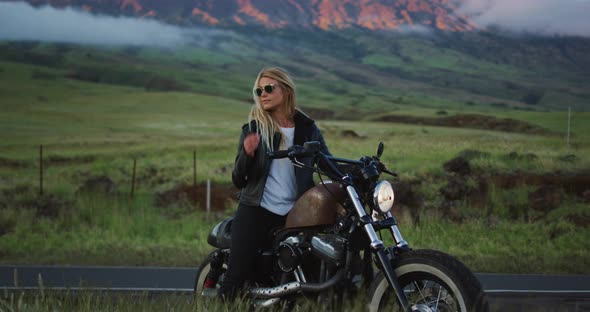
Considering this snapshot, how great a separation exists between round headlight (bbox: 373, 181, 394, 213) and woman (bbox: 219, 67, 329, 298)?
0.72m

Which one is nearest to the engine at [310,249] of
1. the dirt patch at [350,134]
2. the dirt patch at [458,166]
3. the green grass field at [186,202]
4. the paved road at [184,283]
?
the paved road at [184,283]

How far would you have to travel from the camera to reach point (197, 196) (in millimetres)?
17578

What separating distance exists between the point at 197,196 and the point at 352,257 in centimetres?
1339

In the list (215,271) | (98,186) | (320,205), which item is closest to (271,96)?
(320,205)

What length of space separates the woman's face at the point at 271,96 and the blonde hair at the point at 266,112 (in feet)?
0.07

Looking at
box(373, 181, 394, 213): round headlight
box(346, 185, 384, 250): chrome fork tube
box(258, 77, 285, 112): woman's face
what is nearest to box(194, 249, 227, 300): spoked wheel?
box(258, 77, 285, 112): woman's face

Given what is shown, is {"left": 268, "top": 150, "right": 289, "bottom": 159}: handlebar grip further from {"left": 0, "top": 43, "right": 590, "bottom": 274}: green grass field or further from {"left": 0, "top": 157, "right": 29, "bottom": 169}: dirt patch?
{"left": 0, "top": 157, "right": 29, "bottom": 169}: dirt patch

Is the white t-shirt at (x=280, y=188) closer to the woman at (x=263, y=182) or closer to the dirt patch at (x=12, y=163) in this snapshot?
the woman at (x=263, y=182)

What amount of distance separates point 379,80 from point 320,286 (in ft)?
429

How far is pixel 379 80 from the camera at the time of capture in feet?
438

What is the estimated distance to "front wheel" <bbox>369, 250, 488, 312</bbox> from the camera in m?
4.05

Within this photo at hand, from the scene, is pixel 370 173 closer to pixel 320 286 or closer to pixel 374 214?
pixel 374 214

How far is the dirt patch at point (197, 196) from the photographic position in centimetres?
1633

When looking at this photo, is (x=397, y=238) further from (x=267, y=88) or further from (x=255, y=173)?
(x=267, y=88)
